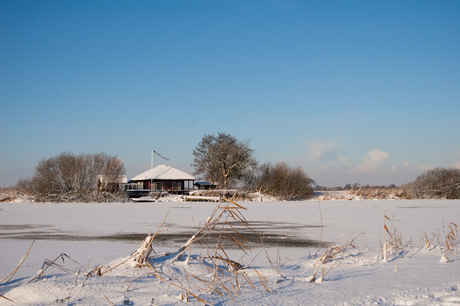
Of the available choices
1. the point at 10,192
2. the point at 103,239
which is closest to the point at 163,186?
the point at 10,192

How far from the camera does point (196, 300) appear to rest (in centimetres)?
182

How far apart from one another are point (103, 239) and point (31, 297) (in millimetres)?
4041

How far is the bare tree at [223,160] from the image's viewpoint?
119ft

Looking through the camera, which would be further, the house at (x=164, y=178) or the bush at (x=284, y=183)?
the house at (x=164, y=178)

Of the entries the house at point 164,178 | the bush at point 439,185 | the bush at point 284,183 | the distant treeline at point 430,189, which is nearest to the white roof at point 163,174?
the house at point 164,178

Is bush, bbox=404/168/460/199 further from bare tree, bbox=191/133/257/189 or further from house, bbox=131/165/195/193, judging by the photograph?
house, bbox=131/165/195/193

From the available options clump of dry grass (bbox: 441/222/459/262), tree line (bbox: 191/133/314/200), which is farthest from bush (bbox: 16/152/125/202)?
clump of dry grass (bbox: 441/222/459/262)

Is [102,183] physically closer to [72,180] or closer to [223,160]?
[72,180]

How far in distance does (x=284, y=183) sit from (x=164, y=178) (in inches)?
635

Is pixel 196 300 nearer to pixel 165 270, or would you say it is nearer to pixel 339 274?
pixel 165 270

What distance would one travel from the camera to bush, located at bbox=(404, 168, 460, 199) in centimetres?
2520

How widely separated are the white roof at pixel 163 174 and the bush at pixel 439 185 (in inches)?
971

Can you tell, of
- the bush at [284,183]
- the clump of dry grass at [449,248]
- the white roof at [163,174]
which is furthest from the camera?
the white roof at [163,174]

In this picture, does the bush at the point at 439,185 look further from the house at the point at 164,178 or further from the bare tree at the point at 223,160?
the house at the point at 164,178
